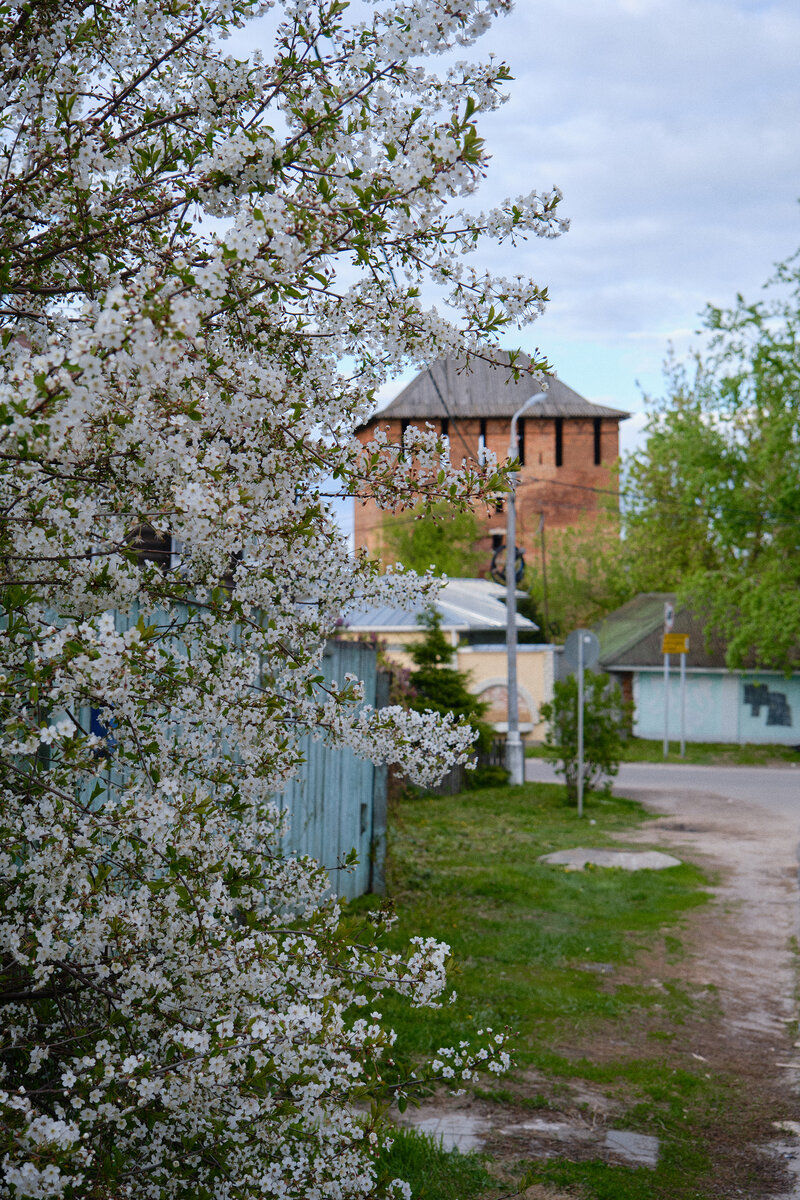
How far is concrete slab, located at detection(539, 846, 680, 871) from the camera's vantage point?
1089 cm

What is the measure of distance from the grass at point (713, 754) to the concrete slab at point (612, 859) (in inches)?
469

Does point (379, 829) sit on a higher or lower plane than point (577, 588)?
lower

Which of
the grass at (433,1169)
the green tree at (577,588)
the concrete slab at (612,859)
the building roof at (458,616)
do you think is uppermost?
the green tree at (577,588)

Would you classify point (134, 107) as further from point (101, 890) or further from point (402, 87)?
point (101, 890)

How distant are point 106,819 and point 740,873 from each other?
9.53m

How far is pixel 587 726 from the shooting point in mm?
15750

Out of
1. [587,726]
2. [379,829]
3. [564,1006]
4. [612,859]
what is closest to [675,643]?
[587,726]

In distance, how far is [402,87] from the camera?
3127 millimetres

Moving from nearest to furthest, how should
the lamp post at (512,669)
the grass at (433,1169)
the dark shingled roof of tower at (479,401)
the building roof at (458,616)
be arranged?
1. the grass at (433,1169)
2. the lamp post at (512,669)
3. the building roof at (458,616)
4. the dark shingled roof of tower at (479,401)

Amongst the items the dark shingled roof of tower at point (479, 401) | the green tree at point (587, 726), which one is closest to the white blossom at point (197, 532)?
the green tree at point (587, 726)

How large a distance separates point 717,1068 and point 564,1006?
99 cm

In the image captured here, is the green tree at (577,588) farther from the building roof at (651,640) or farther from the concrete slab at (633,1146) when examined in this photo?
the concrete slab at (633,1146)

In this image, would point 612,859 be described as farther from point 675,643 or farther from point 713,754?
point 713,754

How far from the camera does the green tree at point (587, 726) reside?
614 inches
